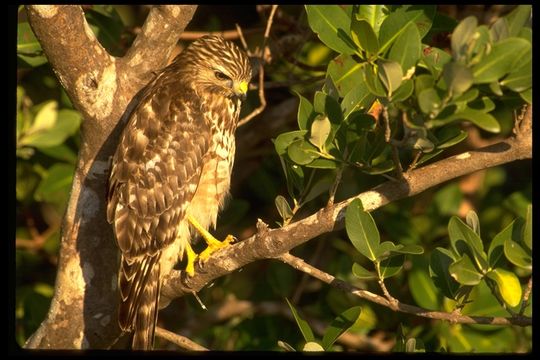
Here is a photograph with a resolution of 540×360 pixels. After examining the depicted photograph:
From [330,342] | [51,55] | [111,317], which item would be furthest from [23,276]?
[330,342]

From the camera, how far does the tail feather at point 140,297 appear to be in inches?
157

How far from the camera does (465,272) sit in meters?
3.13

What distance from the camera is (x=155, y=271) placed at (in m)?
4.21

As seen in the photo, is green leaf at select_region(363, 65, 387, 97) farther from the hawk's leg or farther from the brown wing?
the hawk's leg

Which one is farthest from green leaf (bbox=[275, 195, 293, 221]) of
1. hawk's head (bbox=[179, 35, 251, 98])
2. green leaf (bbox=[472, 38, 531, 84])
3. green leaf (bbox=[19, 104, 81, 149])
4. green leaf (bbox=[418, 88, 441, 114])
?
green leaf (bbox=[19, 104, 81, 149])

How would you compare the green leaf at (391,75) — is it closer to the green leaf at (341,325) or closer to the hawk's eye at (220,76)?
the green leaf at (341,325)

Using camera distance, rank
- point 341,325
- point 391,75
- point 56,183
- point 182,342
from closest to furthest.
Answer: point 391,75 < point 341,325 < point 182,342 < point 56,183

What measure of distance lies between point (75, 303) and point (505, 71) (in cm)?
213

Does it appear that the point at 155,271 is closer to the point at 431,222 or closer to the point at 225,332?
the point at 225,332

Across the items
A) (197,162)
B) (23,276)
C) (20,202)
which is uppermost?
(197,162)

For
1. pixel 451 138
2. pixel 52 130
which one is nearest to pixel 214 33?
pixel 52 130

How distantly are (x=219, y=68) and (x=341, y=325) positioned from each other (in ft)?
5.20

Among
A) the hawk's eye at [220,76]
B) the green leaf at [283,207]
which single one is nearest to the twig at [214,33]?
the hawk's eye at [220,76]

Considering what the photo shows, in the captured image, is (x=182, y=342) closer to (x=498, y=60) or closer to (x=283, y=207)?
(x=283, y=207)
